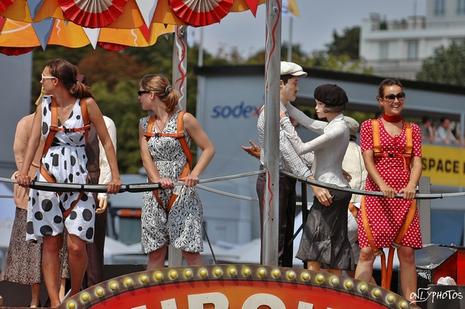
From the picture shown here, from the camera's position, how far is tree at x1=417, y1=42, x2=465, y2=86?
80.9 m

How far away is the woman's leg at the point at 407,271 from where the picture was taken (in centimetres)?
857

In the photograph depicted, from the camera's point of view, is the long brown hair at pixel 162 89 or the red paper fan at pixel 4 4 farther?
the long brown hair at pixel 162 89

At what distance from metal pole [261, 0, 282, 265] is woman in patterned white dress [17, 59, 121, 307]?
898mm

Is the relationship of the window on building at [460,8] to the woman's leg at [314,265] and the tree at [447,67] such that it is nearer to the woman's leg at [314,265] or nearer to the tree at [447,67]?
the tree at [447,67]

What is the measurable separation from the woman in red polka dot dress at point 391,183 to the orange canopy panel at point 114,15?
1051mm

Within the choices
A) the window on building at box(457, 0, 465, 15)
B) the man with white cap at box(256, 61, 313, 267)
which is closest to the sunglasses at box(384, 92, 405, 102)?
the man with white cap at box(256, 61, 313, 267)

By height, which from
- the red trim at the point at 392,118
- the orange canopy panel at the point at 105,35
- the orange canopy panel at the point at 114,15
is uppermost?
the orange canopy panel at the point at 114,15

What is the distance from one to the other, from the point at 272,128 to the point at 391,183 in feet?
3.60

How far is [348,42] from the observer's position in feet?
396

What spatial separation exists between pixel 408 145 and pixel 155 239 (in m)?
1.67

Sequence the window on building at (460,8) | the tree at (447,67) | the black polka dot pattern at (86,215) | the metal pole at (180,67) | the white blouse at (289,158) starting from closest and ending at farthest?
the black polka dot pattern at (86,215) → the white blouse at (289,158) → the metal pole at (180,67) → the tree at (447,67) → the window on building at (460,8)

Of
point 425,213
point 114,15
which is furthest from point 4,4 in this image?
point 425,213

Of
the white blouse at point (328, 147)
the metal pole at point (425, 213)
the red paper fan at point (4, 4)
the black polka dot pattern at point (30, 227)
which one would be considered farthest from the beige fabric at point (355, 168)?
the red paper fan at point (4, 4)

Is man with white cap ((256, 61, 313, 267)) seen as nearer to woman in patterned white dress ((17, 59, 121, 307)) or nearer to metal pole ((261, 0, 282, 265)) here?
metal pole ((261, 0, 282, 265))
